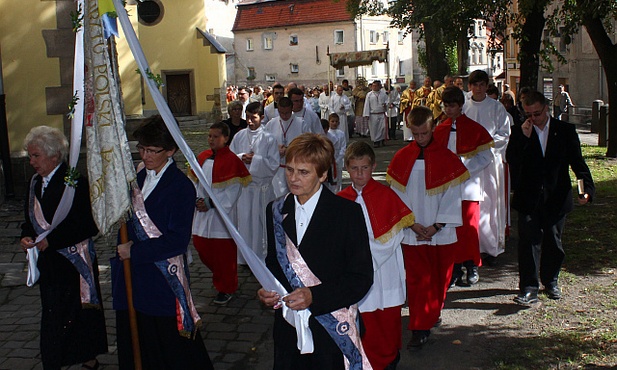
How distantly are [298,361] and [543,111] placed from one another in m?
3.93

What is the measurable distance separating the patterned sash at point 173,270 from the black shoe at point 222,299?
265 cm

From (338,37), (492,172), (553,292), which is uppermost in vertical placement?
(338,37)

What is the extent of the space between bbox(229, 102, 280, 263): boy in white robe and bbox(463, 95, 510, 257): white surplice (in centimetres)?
236

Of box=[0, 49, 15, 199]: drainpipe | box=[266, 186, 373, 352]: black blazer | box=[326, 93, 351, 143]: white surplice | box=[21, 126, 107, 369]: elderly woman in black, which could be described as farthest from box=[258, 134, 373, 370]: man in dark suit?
box=[326, 93, 351, 143]: white surplice

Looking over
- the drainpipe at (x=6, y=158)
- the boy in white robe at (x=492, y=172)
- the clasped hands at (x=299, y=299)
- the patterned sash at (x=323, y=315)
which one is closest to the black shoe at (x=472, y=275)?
the boy in white robe at (x=492, y=172)

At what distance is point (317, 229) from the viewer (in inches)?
143

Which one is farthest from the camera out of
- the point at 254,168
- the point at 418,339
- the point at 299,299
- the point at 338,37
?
the point at 338,37

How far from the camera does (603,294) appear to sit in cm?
718

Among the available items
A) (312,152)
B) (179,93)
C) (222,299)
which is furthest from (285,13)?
(312,152)

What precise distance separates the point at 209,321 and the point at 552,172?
3363 millimetres

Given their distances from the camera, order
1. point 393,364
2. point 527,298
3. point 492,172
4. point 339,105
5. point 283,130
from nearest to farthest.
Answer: point 393,364 → point 527,298 → point 492,172 → point 283,130 → point 339,105

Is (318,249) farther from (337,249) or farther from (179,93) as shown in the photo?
(179,93)

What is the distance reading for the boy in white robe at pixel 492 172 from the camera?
8320 millimetres

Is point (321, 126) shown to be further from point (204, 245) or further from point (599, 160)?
point (599, 160)
